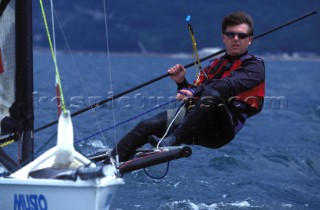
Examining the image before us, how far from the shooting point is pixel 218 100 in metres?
6.71

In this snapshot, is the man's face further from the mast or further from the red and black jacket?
the mast

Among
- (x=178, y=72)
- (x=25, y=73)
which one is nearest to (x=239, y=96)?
(x=178, y=72)

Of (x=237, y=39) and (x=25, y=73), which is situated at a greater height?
(x=237, y=39)

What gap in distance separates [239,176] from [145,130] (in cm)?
418

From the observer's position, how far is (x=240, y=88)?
699 cm

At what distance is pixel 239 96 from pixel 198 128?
23.5 inches

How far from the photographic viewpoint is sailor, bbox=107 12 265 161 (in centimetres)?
684

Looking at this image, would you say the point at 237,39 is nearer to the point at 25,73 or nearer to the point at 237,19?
the point at 237,19

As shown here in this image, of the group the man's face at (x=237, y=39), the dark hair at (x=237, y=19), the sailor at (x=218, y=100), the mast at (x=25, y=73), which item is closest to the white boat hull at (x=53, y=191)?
the mast at (x=25, y=73)

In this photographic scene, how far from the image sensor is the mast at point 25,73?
716cm

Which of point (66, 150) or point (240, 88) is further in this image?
point (240, 88)

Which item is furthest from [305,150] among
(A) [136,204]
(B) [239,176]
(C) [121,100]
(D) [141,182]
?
(C) [121,100]

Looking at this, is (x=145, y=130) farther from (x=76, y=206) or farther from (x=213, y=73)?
(x=76, y=206)

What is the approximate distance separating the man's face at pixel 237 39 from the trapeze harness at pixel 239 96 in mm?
95
